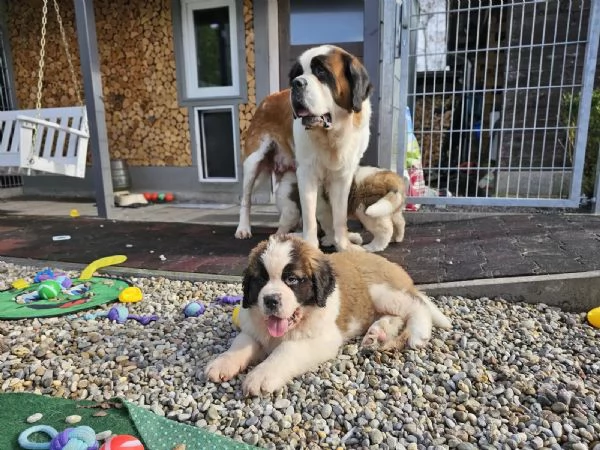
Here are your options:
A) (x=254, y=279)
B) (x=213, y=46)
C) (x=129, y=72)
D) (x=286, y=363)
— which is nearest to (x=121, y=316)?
(x=254, y=279)

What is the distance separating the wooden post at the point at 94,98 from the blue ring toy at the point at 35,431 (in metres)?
4.12

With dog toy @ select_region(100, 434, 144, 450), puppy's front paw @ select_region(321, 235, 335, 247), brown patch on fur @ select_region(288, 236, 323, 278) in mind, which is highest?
brown patch on fur @ select_region(288, 236, 323, 278)

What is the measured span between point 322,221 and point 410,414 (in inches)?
91.4

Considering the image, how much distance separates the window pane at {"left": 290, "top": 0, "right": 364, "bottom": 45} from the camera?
557 cm

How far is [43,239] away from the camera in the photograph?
13.6ft

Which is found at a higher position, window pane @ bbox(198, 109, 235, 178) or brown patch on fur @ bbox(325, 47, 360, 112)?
brown patch on fur @ bbox(325, 47, 360, 112)

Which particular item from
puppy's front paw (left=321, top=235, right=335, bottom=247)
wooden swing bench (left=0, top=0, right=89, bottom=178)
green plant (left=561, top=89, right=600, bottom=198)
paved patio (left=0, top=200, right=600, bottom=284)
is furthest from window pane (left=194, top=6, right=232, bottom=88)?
green plant (left=561, top=89, right=600, bottom=198)

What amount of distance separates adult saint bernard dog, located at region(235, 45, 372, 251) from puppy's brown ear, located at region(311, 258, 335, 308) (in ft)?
4.60

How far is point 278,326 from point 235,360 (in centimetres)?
23

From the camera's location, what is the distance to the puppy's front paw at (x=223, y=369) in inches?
66.1

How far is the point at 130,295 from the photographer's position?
2596mm

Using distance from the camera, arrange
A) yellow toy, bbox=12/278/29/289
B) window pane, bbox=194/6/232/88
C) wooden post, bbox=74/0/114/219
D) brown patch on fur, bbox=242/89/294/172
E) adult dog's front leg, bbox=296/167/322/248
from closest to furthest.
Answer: yellow toy, bbox=12/278/29/289 → adult dog's front leg, bbox=296/167/322/248 → brown patch on fur, bbox=242/89/294/172 → wooden post, bbox=74/0/114/219 → window pane, bbox=194/6/232/88

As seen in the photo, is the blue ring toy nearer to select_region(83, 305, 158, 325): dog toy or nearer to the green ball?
select_region(83, 305, 158, 325): dog toy

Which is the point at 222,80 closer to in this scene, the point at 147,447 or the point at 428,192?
the point at 428,192
